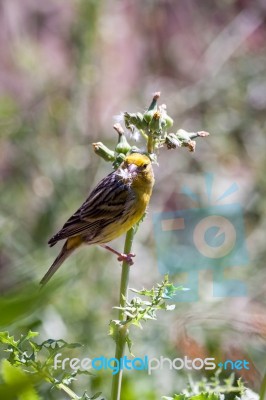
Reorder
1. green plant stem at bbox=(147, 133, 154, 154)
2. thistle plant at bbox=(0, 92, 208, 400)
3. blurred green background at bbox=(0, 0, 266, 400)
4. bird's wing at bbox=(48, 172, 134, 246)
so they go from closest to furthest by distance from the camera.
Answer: thistle plant at bbox=(0, 92, 208, 400) < green plant stem at bbox=(147, 133, 154, 154) < bird's wing at bbox=(48, 172, 134, 246) < blurred green background at bbox=(0, 0, 266, 400)

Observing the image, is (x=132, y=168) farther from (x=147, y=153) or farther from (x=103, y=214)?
(x=103, y=214)

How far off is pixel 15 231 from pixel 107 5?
4.29ft

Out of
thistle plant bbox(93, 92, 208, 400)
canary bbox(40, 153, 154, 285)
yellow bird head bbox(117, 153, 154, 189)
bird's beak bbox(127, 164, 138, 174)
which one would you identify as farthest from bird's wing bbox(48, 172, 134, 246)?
thistle plant bbox(93, 92, 208, 400)

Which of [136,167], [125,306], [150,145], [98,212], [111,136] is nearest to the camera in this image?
[125,306]

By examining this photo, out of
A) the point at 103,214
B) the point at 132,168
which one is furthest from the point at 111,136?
the point at 132,168

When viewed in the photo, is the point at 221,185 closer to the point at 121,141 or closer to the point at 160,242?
the point at 160,242

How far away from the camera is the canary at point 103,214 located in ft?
6.17

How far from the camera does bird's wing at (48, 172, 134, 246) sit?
1.99 m

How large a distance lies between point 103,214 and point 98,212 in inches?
0.6

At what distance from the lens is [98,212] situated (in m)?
2.11

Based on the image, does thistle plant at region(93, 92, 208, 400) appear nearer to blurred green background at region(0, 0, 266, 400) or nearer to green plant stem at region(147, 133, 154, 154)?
green plant stem at region(147, 133, 154, 154)

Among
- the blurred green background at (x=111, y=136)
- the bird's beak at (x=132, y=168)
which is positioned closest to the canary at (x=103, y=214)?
the bird's beak at (x=132, y=168)

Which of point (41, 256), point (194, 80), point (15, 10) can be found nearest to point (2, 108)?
point (41, 256)

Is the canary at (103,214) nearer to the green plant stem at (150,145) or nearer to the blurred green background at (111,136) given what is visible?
the green plant stem at (150,145)
